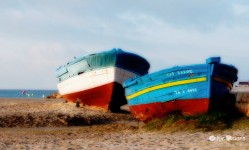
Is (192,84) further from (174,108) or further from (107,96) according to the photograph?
(107,96)

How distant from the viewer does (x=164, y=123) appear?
12.5m

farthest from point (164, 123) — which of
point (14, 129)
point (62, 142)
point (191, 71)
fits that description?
point (14, 129)

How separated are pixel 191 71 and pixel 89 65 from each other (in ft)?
29.4

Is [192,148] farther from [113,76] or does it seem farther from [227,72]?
[113,76]

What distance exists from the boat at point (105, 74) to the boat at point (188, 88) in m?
5.63

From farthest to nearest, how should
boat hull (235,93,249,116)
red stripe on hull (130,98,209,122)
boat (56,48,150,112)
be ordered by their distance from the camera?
boat (56,48,150,112) → boat hull (235,93,249,116) → red stripe on hull (130,98,209,122)

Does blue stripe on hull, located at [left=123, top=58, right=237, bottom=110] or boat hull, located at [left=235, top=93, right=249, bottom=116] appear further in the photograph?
boat hull, located at [left=235, top=93, right=249, bottom=116]

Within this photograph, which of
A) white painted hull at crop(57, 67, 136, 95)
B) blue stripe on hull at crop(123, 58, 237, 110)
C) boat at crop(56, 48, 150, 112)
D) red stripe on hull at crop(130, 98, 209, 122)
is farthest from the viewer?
boat at crop(56, 48, 150, 112)

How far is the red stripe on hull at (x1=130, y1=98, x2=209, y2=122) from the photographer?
39.8ft

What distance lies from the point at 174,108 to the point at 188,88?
88 cm

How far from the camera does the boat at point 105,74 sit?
1917 centimetres

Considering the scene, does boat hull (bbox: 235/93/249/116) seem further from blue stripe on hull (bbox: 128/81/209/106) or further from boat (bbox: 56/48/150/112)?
boat (bbox: 56/48/150/112)

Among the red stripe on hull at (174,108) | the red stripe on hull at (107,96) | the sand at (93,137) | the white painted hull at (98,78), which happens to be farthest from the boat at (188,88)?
the red stripe on hull at (107,96)

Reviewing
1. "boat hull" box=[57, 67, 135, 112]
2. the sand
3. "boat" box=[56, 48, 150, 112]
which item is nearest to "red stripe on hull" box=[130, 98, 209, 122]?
the sand
